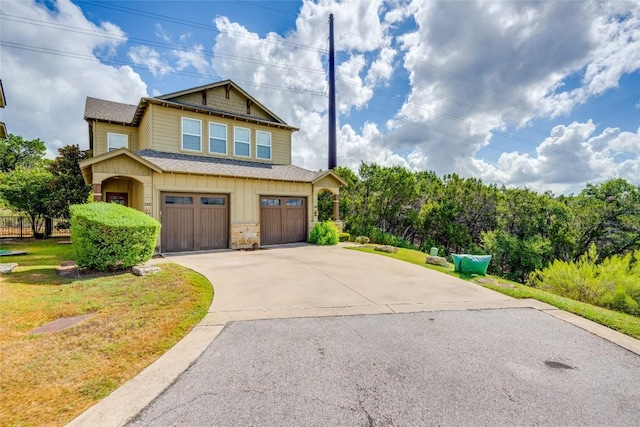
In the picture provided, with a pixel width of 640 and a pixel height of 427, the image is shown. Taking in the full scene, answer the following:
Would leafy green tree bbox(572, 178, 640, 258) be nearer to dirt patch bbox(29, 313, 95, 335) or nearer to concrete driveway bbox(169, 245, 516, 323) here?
concrete driveway bbox(169, 245, 516, 323)

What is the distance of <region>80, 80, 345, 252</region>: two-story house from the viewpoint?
1091 cm

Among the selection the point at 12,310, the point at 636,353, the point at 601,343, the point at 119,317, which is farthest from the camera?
the point at 12,310

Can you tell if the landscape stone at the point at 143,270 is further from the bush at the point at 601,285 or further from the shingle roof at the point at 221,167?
the bush at the point at 601,285

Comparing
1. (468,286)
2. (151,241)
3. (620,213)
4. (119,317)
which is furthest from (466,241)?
(119,317)

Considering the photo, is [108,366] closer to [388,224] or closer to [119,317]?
[119,317]

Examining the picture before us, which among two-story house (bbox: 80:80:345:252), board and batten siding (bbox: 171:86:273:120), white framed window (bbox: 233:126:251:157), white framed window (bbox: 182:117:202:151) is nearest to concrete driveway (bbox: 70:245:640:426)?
two-story house (bbox: 80:80:345:252)

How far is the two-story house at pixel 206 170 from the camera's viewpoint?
10914 millimetres

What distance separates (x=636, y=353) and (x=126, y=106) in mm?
21759

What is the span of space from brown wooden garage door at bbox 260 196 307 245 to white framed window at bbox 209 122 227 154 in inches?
140

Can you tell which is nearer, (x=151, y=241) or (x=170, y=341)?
(x=170, y=341)

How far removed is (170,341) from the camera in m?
3.51

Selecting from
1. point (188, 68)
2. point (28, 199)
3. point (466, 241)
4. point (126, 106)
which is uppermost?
point (188, 68)

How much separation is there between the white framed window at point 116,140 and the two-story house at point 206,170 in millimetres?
44

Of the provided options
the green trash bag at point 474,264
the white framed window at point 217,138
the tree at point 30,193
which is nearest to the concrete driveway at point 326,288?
the green trash bag at point 474,264
